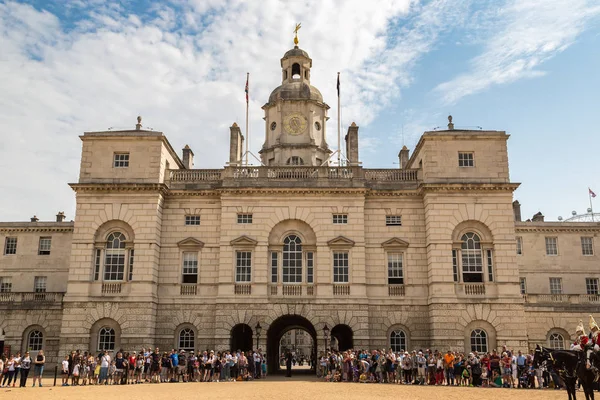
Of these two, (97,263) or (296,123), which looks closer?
(97,263)

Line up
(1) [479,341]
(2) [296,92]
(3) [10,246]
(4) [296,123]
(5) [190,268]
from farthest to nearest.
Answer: (3) [10,246]
(2) [296,92]
(4) [296,123]
(5) [190,268]
(1) [479,341]

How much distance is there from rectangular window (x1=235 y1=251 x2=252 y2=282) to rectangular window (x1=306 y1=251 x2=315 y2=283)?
3395 mm

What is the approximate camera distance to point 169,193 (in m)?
36.6

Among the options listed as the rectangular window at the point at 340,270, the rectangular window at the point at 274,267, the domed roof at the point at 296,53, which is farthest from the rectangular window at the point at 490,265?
the domed roof at the point at 296,53

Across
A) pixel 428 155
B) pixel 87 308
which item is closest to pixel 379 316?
pixel 428 155

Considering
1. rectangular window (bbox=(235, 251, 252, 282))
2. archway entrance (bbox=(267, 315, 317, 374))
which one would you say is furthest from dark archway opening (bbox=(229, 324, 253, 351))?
rectangular window (bbox=(235, 251, 252, 282))

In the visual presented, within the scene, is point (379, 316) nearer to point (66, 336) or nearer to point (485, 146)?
point (485, 146)

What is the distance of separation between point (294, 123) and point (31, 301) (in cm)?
2140

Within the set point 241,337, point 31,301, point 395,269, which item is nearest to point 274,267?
point 241,337

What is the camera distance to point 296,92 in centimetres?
4412

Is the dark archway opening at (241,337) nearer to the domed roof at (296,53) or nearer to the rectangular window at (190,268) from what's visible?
the rectangular window at (190,268)

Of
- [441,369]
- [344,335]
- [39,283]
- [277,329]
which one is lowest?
[441,369]

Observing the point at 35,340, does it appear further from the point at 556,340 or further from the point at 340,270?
the point at 556,340

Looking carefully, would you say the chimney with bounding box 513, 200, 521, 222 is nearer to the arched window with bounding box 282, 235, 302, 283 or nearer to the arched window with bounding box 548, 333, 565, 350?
the arched window with bounding box 548, 333, 565, 350
